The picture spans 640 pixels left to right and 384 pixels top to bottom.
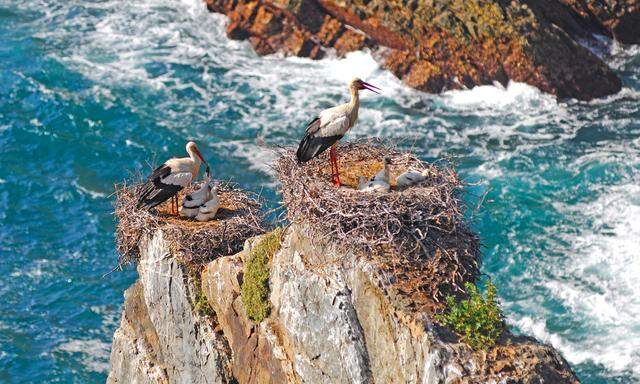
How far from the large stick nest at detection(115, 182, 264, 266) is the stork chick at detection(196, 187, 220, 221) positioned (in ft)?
0.41

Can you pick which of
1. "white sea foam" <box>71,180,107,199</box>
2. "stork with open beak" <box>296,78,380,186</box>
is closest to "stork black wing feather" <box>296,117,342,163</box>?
"stork with open beak" <box>296,78,380,186</box>

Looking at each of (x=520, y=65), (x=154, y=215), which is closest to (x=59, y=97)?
(x=520, y=65)

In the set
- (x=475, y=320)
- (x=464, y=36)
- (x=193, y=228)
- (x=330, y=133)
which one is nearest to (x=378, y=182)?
(x=330, y=133)

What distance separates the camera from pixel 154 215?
19.9 m

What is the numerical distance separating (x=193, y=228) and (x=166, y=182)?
1.07m

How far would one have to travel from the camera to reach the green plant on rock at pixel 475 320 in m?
13.5

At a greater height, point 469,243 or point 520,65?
point 469,243

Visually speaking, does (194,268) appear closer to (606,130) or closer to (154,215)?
(154,215)

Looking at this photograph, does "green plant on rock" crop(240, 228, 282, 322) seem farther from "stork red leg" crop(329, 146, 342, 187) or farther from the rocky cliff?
"stork red leg" crop(329, 146, 342, 187)

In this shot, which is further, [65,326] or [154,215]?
[65,326]

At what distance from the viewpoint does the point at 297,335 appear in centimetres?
1602

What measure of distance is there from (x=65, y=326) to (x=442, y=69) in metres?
16.5

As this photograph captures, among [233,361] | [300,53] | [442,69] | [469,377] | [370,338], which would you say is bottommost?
[300,53]

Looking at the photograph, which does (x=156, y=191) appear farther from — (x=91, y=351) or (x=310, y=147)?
(x=91, y=351)
